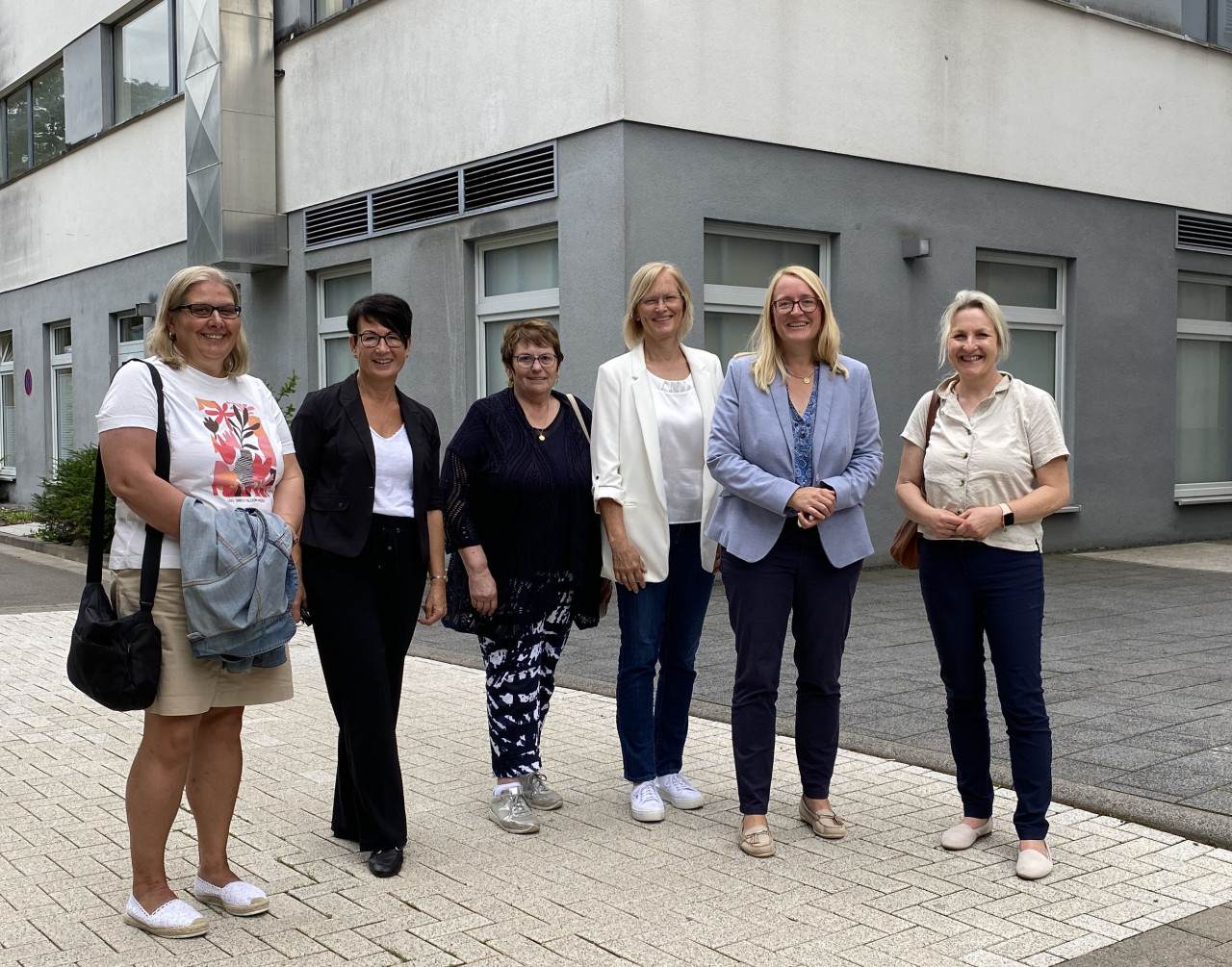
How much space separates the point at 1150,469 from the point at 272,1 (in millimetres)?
10879

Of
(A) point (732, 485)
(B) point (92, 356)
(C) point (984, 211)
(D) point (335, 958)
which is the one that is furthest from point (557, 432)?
(B) point (92, 356)

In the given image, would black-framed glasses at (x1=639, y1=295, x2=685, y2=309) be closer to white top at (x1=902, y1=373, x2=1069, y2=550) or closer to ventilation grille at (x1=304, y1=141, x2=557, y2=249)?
white top at (x1=902, y1=373, x2=1069, y2=550)

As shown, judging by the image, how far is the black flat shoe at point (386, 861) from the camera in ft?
14.4

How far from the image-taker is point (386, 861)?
173 inches

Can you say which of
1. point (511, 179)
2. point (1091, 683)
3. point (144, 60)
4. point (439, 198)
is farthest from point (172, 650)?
point (144, 60)

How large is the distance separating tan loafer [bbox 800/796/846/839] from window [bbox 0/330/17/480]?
2261cm

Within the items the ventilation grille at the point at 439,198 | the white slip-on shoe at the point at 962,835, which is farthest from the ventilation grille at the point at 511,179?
the white slip-on shoe at the point at 962,835

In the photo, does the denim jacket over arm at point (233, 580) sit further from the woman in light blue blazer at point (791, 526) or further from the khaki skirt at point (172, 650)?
the woman in light blue blazer at point (791, 526)

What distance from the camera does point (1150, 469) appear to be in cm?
1481

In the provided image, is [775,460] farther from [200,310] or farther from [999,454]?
[200,310]

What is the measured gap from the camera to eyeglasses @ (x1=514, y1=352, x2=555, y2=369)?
16.4 feet

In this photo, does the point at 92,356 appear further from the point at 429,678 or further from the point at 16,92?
the point at 429,678

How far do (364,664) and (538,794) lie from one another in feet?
3.42

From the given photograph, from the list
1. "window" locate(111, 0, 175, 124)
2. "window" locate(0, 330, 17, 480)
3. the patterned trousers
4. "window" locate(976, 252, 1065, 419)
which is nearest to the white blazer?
the patterned trousers
